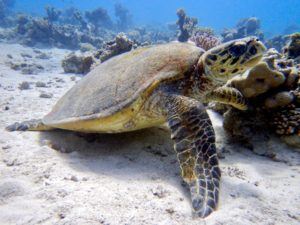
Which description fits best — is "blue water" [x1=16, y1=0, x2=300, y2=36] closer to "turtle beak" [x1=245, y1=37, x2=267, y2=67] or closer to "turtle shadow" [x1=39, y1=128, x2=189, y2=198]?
"turtle shadow" [x1=39, y1=128, x2=189, y2=198]

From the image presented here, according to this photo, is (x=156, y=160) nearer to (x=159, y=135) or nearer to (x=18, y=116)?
(x=159, y=135)

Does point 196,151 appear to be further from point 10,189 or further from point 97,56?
point 97,56

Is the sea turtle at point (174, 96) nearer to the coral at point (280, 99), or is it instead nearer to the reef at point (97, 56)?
the coral at point (280, 99)

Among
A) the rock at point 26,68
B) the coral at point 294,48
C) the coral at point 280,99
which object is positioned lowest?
A: the coral at point 280,99

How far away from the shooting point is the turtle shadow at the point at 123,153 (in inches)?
112

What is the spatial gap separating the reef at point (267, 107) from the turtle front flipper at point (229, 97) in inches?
8.2

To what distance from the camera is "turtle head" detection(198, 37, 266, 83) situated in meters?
3.00

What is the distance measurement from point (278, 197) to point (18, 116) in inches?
195

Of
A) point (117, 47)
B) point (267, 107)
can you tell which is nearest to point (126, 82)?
point (267, 107)

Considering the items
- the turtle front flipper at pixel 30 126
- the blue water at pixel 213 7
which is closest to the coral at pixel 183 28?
the turtle front flipper at pixel 30 126

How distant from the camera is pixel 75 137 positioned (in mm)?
3936

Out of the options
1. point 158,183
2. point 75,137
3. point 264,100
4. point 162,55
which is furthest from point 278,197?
point 75,137

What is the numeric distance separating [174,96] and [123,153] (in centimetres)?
117

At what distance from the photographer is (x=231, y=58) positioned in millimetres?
3059
